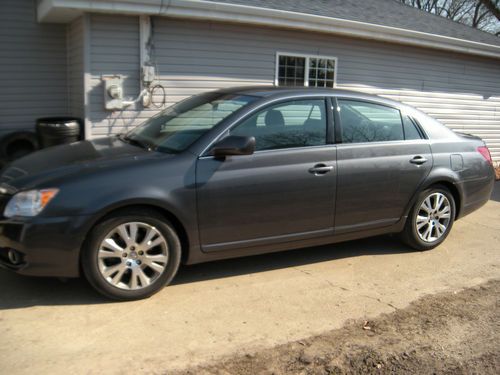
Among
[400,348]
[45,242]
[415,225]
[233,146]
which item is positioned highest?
[233,146]

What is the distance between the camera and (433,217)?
17.4 ft

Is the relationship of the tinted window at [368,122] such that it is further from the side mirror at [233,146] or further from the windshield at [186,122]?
the side mirror at [233,146]

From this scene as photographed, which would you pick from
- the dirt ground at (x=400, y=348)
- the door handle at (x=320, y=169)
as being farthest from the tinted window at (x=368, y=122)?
the dirt ground at (x=400, y=348)

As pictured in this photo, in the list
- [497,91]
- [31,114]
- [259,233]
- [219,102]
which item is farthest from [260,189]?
[497,91]

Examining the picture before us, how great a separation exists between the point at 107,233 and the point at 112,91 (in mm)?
4044

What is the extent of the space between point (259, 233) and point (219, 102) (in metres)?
1.30

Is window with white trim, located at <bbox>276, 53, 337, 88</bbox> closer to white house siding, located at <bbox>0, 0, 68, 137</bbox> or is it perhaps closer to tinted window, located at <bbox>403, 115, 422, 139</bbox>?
white house siding, located at <bbox>0, 0, 68, 137</bbox>

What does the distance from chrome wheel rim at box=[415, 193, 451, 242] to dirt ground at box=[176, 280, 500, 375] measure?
130 centimetres

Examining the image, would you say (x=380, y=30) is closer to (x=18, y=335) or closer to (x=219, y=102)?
(x=219, y=102)

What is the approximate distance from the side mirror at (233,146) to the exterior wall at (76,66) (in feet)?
13.7

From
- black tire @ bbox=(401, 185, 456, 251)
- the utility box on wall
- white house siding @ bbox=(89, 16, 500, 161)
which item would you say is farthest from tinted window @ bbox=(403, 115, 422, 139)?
the utility box on wall

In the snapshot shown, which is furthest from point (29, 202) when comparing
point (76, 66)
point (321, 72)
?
point (321, 72)

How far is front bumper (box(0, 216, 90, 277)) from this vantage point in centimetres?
350

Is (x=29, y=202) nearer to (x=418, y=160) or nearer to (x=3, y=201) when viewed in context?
(x=3, y=201)
